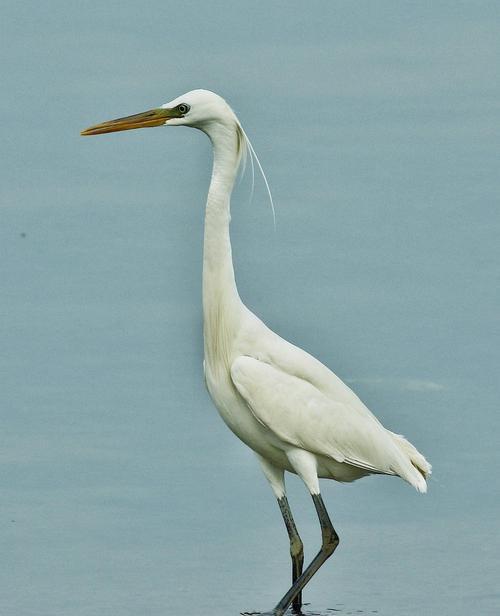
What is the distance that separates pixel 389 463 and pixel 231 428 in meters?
1.10

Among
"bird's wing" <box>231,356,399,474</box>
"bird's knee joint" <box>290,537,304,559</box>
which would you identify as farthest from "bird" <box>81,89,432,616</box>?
"bird's knee joint" <box>290,537,304,559</box>

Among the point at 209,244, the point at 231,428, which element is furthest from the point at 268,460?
the point at 209,244

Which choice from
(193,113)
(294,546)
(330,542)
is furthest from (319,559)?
(193,113)

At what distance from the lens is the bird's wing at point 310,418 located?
15.1m

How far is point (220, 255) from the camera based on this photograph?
15.3m

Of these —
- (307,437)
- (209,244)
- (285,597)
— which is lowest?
(285,597)

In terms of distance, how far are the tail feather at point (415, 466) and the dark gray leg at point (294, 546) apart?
0.85 m

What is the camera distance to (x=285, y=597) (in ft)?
50.3

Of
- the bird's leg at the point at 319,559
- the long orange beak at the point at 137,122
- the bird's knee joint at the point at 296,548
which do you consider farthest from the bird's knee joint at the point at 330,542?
the long orange beak at the point at 137,122

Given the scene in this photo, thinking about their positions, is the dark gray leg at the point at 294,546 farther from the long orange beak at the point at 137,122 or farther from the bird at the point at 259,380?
the long orange beak at the point at 137,122

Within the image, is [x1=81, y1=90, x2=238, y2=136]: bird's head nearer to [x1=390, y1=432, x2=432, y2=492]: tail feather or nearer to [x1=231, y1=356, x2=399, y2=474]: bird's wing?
[x1=231, y1=356, x2=399, y2=474]: bird's wing

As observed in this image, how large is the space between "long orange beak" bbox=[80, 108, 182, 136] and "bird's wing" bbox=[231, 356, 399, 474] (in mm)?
1707

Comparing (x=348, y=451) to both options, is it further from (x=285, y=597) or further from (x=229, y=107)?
(x=229, y=107)

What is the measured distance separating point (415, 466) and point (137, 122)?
120 inches
